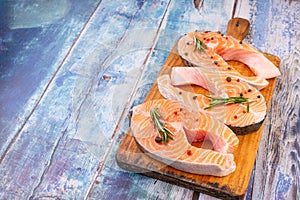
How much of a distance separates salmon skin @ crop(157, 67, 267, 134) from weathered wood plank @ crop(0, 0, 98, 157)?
0.57 meters

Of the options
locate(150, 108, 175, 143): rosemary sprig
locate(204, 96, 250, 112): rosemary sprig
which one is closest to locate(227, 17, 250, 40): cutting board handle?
locate(204, 96, 250, 112): rosemary sprig

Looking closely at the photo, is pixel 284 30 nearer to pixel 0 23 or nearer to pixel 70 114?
pixel 70 114

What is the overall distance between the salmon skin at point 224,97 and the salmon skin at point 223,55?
0.07 metres

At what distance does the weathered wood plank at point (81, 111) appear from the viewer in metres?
1.49

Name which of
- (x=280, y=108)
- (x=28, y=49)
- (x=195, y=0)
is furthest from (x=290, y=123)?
(x=28, y=49)

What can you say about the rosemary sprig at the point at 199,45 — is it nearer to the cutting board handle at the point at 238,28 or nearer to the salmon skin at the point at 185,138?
the cutting board handle at the point at 238,28

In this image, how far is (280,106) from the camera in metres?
1.75

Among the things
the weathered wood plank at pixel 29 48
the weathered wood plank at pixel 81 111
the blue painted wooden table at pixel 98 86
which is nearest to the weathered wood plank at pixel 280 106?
the blue painted wooden table at pixel 98 86

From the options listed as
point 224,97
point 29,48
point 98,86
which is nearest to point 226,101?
point 224,97

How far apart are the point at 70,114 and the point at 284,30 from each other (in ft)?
3.92

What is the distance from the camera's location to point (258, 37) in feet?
6.89

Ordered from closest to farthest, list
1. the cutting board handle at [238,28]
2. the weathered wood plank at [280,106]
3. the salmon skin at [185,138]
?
the salmon skin at [185,138], the weathered wood plank at [280,106], the cutting board handle at [238,28]

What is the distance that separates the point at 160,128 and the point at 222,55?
58 centimetres

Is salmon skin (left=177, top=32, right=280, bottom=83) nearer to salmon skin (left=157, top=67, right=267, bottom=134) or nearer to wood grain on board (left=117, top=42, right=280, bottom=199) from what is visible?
salmon skin (left=157, top=67, right=267, bottom=134)
